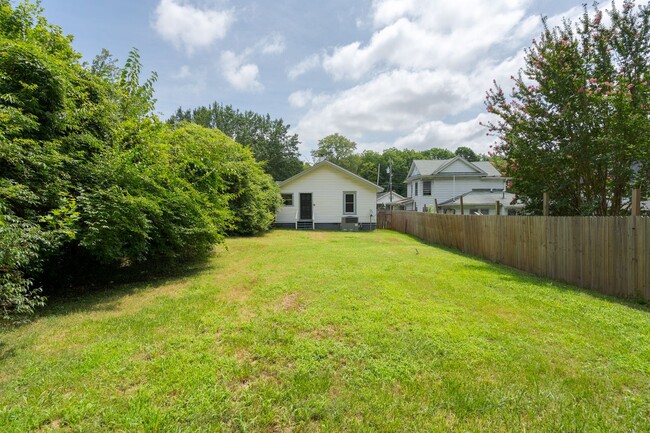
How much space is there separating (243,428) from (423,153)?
266 feet

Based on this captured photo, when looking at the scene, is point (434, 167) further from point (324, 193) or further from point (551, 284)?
point (551, 284)

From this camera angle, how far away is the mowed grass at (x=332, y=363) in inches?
83.8

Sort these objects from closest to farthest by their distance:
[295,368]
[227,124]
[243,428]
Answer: [243,428] < [295,368] < [227,124]

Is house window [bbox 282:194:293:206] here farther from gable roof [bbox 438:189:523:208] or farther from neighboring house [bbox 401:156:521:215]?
neighboring house [bbox 401:156:521:215]

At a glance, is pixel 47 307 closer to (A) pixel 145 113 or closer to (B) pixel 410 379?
(A) pixel 145 113

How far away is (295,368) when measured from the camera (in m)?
2.75

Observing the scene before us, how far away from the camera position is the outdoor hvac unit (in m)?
18.9

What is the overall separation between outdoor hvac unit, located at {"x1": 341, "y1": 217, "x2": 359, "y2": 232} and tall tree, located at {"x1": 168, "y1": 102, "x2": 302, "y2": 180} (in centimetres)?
2255

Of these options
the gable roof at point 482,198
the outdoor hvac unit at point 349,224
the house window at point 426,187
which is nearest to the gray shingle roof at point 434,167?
the house window at point 426,187

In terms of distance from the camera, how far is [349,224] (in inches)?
747

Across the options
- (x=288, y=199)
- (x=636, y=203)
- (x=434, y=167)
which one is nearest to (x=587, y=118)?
(x=636, y=203)

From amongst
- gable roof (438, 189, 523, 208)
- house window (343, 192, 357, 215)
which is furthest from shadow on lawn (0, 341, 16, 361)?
gable roof (438, 189, 523, 208)

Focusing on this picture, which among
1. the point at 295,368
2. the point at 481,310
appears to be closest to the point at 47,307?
the point at 295,368

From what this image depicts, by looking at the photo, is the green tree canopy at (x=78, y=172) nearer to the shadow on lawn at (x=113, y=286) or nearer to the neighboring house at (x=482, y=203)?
the shadow on lawn at (x=113, y=286)
